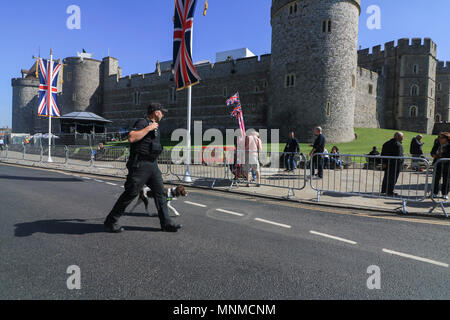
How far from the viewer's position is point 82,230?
4.32 meters

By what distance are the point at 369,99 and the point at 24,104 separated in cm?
6389

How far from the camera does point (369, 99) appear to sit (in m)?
34.6

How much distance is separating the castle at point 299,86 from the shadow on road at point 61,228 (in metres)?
22.9

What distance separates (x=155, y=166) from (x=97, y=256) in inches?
57.1

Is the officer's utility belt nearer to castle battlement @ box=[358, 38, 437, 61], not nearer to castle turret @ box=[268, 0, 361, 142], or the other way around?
castle turret @ box=[268, 0, 361, 142]

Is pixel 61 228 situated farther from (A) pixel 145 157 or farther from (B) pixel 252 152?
(B) pixel 252 152

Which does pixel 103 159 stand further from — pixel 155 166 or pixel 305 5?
pixel 305 5

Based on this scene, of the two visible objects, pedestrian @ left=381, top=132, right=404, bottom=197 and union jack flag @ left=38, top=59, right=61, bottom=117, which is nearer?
pedestrian @ left=381, top=132, right=404, bottom=197

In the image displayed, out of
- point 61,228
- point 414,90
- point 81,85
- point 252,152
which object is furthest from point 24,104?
point 414,90

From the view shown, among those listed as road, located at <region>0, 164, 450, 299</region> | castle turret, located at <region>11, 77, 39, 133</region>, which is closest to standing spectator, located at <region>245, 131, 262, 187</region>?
road, located at <region>0, 164, 450, 299</region>

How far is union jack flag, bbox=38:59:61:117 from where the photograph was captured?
15906 millimetres

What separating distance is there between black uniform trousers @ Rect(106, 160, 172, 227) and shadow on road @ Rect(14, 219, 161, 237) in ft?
1.17

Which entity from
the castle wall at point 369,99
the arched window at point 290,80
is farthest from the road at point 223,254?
the castle wall at point 369,99
